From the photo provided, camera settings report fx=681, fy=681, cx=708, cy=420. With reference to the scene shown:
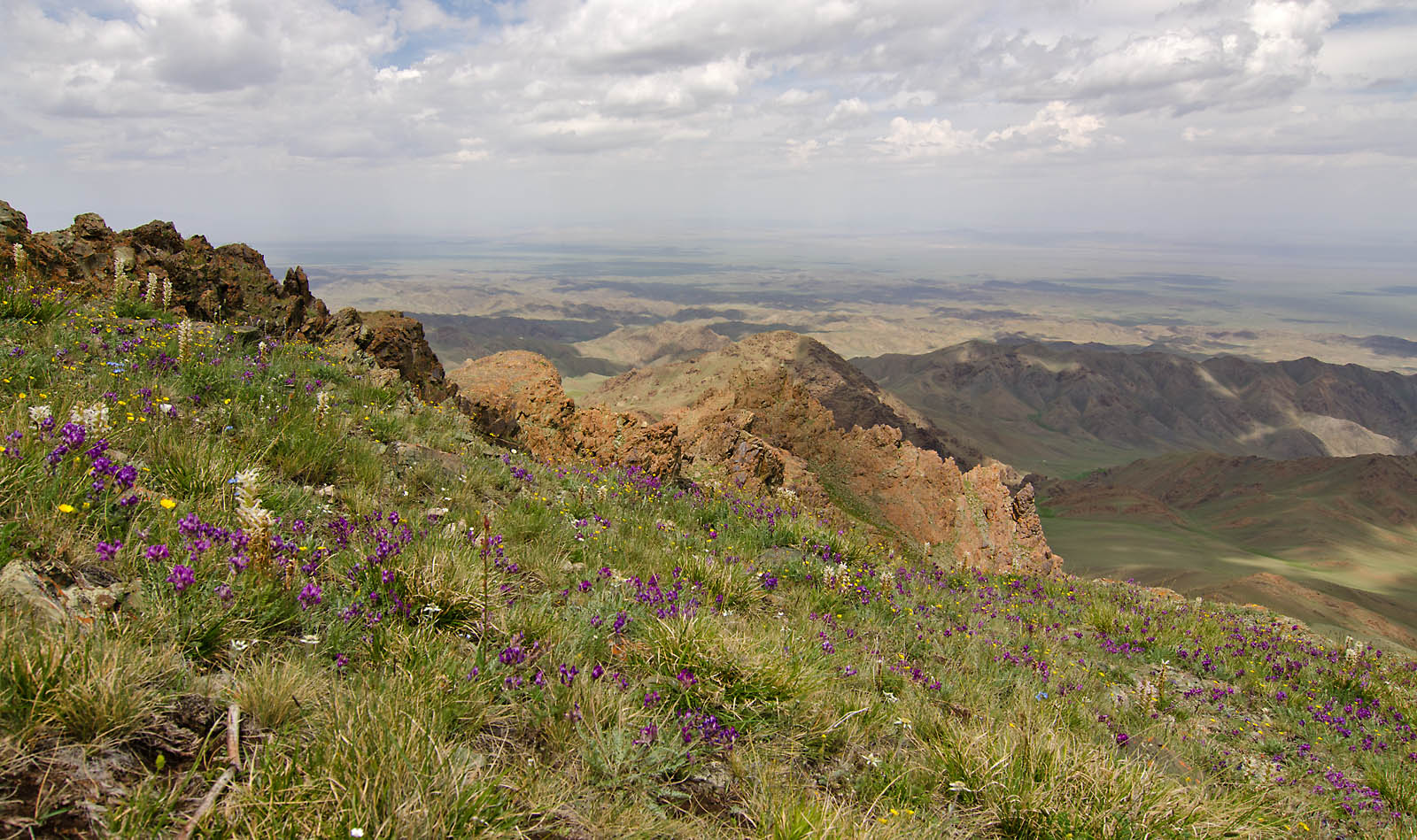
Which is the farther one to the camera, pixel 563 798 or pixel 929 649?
pixel 929 649

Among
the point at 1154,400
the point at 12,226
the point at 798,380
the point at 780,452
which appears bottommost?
the point at 1154,400

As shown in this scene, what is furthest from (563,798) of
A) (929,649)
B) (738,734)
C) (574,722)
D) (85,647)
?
(929,649)

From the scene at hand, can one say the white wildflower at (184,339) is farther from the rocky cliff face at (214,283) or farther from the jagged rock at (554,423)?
the jagged rock at (554,423)

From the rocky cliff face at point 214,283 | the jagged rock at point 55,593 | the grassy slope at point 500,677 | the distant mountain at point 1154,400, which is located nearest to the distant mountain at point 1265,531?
the grassy slope at point 500,677

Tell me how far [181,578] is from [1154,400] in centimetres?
20062

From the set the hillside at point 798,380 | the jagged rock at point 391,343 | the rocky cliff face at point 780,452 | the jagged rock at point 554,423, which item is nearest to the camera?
the jagged rock at point 554,423

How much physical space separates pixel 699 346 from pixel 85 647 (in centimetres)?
19576

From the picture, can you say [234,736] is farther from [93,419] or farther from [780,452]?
[780,452]

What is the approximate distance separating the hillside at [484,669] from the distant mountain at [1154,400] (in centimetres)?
13908

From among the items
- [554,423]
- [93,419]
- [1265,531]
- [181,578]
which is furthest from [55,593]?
[1265,531]

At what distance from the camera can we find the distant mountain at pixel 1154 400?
15212cm

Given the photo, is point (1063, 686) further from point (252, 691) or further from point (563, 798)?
point (252, 691)

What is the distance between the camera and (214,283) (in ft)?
40.4

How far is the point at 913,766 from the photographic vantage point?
3.42 meters
